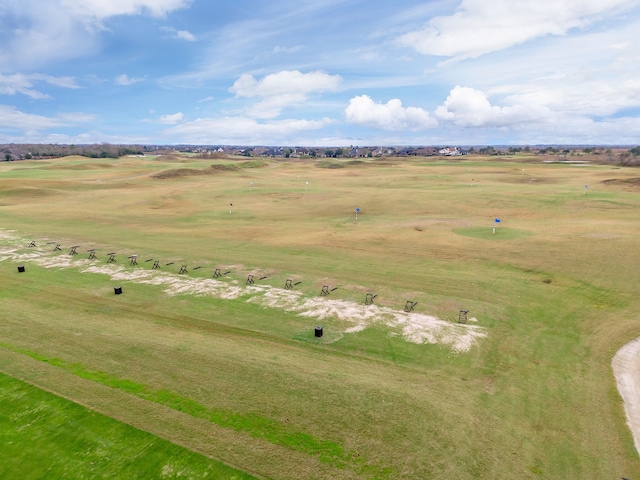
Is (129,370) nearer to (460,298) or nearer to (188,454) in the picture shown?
(188,454)

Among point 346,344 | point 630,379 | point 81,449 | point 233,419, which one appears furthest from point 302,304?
point 630,379

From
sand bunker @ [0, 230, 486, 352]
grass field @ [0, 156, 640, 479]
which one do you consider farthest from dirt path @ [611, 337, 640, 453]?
sand bunker @ [0, 230, 486, 352]

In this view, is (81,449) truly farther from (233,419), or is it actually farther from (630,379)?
(630,379)

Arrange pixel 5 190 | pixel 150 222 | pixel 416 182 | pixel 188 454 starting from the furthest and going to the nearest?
1. pixel 416 182
2. pixel 5 190
3. pixel 150 222
4. pixel 188 454

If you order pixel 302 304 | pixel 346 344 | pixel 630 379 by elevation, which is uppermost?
pixel 302 304

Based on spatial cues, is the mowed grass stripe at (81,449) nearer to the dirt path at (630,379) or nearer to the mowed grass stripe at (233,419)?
the mowed grass stripe at (233,419)

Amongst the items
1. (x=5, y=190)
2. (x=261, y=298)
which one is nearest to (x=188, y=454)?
(x=261, y=298)
